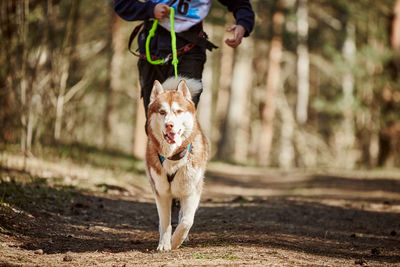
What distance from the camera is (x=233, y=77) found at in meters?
20.7

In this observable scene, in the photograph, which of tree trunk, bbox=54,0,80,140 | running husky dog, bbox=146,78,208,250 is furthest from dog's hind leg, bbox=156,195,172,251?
tree trunk, bbox=54,0,80,140

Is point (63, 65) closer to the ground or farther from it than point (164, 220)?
farther from it

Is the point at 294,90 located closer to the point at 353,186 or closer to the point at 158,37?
the point at 353,186

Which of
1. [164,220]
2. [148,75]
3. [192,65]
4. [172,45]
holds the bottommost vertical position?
[164,220]

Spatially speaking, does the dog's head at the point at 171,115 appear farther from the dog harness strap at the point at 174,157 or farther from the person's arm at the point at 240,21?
the person's arm at the point at 240,21

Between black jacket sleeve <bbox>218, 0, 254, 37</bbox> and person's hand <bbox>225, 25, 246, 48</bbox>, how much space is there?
0.08 meters

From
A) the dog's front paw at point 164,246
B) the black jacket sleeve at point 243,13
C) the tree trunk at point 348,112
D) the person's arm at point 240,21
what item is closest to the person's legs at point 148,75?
the person's arm at point 240,21

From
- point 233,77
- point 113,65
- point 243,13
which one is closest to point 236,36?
point 243,13

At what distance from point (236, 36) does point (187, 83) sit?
621 mm

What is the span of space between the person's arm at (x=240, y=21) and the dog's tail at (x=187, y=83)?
1.52ft

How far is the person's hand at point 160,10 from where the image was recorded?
415cm

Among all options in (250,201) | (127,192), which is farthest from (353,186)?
(127,192)

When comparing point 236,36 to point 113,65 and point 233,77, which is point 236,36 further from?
point 233,77

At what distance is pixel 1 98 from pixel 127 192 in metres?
3.84
